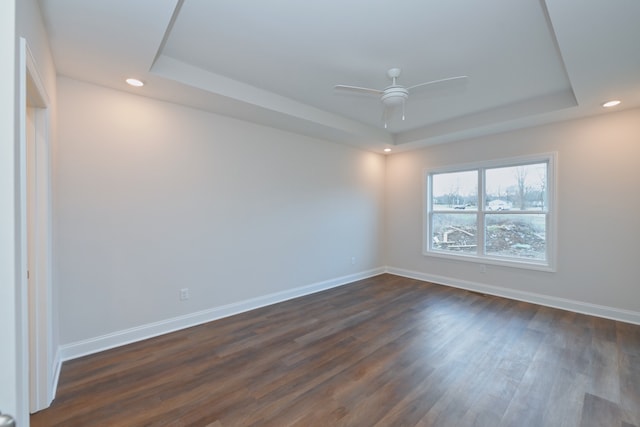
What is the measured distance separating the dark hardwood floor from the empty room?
0.9 inches

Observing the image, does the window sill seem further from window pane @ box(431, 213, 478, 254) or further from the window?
window pane @ box(431, 213, 478, 254)

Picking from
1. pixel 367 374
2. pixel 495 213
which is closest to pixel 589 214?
pixel 495 213

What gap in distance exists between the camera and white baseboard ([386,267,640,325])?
134 inches

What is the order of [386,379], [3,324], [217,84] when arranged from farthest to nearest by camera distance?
[217,84], [386,379], [3,324]

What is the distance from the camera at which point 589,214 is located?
3635 mm

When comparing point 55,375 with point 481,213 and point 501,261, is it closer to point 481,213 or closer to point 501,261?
point 501,261

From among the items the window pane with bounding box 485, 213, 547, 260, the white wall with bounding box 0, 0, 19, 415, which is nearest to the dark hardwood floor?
the window pane with bounding box 485, 213, 547, 260

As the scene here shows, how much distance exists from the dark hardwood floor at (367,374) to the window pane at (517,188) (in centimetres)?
162

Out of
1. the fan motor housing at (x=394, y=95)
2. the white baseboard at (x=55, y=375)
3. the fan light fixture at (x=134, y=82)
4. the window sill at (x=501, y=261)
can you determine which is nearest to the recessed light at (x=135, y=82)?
the fan light fixture at (x=134, y=82)

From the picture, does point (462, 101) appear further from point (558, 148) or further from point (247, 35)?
point (247, 35)

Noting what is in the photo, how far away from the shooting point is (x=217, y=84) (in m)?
2.92

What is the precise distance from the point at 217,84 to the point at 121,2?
1235 mm

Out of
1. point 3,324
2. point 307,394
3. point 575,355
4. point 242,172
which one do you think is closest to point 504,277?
point 575,355

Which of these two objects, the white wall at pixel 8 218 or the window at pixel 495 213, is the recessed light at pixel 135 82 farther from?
the window at pixel 495 213
